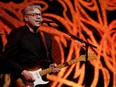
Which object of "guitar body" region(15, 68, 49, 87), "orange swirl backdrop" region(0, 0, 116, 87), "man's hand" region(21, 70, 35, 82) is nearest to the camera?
"man's hand" region(21, 70, 35, 82)

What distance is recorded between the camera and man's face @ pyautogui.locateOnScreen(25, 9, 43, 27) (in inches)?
127

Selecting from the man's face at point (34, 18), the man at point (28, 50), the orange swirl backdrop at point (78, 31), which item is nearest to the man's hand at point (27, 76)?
the man at point (28, 50)

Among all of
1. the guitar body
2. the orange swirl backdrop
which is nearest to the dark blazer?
the guitar body

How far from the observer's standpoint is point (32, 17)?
10.7 ft

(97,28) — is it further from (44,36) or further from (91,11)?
(44,36)

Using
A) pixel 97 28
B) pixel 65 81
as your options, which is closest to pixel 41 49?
pixel 65 81

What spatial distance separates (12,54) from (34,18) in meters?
0.37

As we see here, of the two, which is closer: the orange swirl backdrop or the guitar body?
the guitar body

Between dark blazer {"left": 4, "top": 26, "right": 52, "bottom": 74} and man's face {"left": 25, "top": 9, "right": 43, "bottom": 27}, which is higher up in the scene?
man's face {"left": 25, "top": 9, "right": 43, "bottom": 27}

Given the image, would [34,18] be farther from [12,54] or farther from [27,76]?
[27,76]

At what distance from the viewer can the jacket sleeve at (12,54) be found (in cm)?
316

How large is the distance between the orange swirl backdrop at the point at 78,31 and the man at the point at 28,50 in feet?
3.58

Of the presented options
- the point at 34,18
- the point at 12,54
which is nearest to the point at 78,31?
the point at 34,18

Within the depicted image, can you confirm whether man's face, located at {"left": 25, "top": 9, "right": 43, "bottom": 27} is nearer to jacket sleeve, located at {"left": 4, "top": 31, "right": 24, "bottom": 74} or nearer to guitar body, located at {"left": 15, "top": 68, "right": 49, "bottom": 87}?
jacket sleeve, located at {"left": 4, "top": 31, "right": 24, "bottom": 74}
